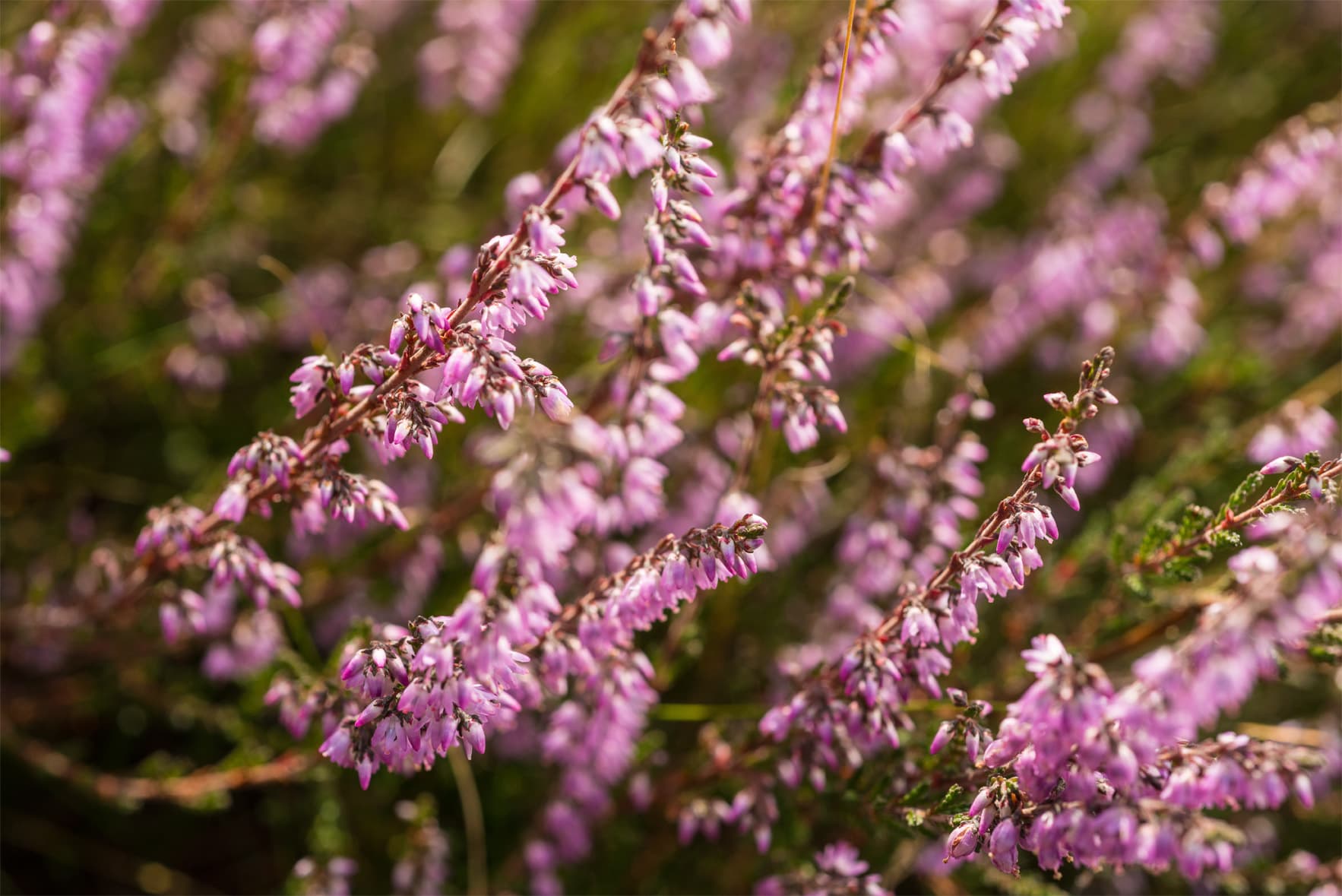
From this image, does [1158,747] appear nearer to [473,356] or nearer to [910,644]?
[910,644]

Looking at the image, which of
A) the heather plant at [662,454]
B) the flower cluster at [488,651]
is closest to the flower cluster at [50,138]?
the heather plant at [662,454]

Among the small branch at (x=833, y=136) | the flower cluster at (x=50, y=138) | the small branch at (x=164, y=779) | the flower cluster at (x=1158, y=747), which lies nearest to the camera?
the flower cluster at (x=1158, y=747)

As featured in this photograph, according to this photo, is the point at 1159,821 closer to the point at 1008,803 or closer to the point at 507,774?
the point at 1008,803

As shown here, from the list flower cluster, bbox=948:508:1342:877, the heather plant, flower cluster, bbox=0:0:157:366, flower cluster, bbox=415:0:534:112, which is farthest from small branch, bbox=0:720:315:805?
flower cluster, bbox=415:0:534:112

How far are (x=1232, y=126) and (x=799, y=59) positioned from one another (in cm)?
313

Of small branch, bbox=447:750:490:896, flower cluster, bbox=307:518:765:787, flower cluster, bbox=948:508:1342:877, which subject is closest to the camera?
flower cluster, bbox=948:508:1342:877

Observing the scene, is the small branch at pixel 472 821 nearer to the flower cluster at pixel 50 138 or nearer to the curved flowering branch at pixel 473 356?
the curved flowering branch at pixel 473 356

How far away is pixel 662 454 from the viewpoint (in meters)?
3.89

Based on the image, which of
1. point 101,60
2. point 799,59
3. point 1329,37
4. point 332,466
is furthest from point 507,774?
point 1329,37

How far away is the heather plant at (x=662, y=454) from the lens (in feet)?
6.97

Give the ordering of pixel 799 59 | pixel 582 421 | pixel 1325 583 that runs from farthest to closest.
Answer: pixel 799 59 → pixel 582 421 → pixel 1325 583

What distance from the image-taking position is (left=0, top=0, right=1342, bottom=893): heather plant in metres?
2.12

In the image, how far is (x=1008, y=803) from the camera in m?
2.07

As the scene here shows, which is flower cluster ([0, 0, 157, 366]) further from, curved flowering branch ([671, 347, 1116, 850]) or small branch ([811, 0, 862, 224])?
curved flowering branch ([671, 347, 1116, 850])
